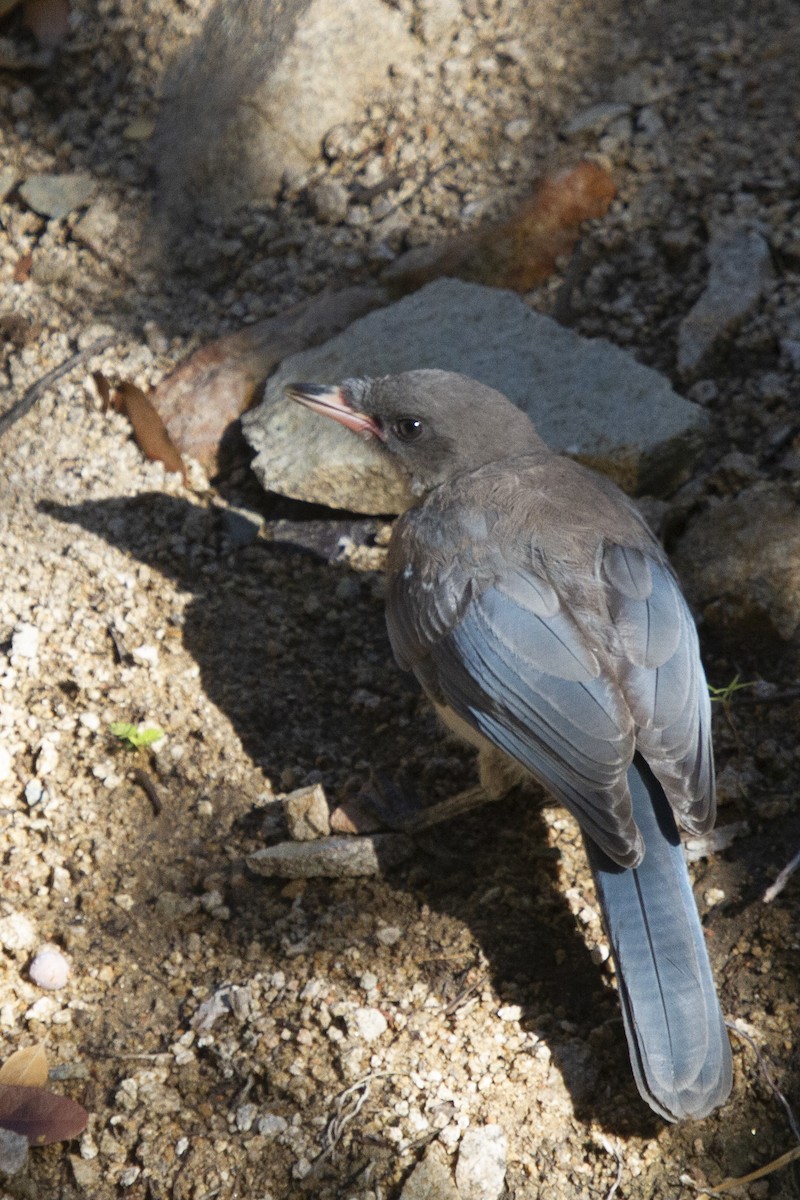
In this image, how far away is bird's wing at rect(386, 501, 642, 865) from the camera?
11.6 ft

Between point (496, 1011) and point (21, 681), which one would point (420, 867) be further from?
point (21, 681)

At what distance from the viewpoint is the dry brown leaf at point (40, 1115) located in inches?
133

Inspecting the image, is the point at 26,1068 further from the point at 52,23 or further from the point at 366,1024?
the point at 52,23

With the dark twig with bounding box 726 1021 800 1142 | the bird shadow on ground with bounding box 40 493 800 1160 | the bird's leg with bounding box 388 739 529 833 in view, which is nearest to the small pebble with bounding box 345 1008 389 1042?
the bird shadow on ground with bounding box 40 493 800 1160

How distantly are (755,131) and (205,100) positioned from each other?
2.72 metres

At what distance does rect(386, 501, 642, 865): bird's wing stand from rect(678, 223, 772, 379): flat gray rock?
6.25ft

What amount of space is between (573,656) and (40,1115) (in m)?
1.96

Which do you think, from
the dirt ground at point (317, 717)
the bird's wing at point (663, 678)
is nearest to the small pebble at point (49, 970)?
the dirt ground at point (317, 717)

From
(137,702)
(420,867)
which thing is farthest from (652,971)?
(137,702)

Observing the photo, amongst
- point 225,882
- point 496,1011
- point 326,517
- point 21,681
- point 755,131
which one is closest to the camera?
point 496,1011

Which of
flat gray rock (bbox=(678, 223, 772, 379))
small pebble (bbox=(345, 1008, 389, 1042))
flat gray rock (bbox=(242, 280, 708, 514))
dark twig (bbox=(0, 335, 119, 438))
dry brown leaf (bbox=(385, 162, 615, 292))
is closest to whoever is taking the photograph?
small pebble (bbox=(345, 1008, 389, 1042))

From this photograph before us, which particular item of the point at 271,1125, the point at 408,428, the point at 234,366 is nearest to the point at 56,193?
the point at 234,366

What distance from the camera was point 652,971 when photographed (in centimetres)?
336

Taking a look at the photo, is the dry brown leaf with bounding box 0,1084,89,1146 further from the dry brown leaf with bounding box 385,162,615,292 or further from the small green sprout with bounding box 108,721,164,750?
the dry brown leaf with bounding box 385,162,615,292
